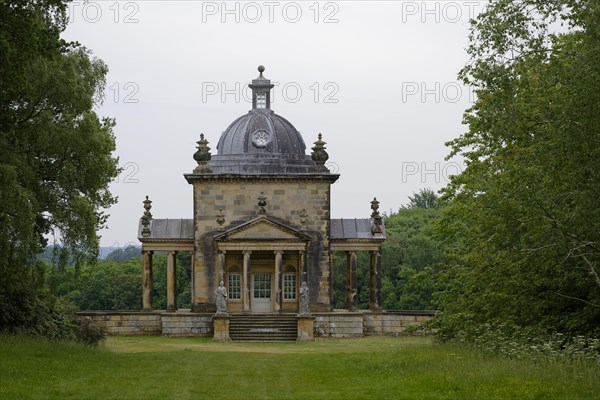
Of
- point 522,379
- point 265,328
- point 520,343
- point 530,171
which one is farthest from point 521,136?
point 265,328

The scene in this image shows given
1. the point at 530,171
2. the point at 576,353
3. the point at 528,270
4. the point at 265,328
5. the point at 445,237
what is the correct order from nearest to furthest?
the point at 576,353, the point at 530,171, the point at 528,270, the point at 445,237, the point at 265,328

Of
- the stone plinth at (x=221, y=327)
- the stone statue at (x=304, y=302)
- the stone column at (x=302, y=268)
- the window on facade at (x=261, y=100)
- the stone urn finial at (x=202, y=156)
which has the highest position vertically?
the window on facade at (x=261, y=100)

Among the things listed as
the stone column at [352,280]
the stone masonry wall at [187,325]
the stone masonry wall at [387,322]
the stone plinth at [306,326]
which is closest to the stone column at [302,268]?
the stone masonry wall at [387,322]

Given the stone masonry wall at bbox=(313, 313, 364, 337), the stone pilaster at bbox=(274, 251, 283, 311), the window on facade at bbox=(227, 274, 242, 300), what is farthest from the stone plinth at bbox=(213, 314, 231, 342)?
the window on facade at bbox=(227, 274, 242, 300)

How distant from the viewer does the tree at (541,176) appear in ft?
82.9

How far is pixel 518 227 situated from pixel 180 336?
24202mm

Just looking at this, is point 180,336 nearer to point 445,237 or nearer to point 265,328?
point 265,328

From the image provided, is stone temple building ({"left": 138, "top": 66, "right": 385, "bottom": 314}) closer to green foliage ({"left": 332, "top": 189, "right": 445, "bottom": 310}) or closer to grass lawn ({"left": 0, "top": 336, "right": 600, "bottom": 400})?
green foliage ({"left": 332, "top": 189, "right": 445, "bottom": 310})

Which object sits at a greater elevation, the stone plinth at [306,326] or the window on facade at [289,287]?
the window on facade at [289,287]

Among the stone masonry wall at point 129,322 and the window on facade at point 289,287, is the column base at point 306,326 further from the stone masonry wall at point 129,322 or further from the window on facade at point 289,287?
the window on facade at point 289,287

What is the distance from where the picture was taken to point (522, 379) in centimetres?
2247

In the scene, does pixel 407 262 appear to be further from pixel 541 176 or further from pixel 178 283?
pixel 541 176

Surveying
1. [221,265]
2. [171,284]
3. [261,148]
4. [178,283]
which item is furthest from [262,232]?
[178,283]

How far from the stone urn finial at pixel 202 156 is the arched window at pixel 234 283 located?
4773 millimetres
